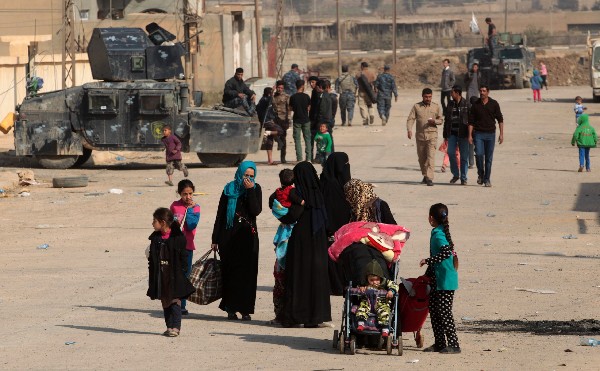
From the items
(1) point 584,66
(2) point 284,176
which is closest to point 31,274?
(2) point 284,176

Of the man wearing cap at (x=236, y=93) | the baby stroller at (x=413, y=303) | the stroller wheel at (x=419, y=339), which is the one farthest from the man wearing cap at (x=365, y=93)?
the baby stroller at (x=413, y=303)

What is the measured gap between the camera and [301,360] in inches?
379

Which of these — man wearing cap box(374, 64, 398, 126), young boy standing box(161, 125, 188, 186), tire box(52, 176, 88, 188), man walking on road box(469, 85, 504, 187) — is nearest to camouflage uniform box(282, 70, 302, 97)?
man wearing cap box(374, 64, 398, 126)

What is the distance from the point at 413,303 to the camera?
9.91 metres

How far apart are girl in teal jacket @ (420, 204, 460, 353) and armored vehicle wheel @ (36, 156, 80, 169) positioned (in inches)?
707

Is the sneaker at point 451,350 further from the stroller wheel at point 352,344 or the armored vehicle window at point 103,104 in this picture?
the armored vehicle window at point 103,104

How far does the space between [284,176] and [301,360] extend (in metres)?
2.01

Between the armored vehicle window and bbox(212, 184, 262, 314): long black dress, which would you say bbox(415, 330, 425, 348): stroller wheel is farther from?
the armored vehicle window

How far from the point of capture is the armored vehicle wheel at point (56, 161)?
2681 cm

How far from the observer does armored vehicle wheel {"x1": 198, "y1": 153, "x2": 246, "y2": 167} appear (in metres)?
26.7

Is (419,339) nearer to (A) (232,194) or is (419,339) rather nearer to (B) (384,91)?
(A) (232,194)

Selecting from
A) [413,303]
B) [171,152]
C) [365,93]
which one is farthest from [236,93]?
[413,303]

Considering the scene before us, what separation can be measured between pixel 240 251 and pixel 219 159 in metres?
15.3

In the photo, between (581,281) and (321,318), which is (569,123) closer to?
(581,281)
